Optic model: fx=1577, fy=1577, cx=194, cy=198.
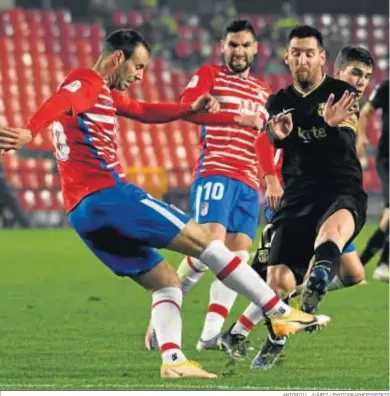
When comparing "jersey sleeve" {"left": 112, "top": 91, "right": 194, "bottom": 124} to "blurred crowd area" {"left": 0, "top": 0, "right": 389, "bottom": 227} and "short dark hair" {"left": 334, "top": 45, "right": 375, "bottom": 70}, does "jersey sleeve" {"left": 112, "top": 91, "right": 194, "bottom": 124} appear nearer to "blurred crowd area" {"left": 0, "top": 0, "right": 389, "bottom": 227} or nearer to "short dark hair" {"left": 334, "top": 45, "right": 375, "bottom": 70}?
"short dark hair" {"left": 334, "top": 45, "right": 375, "bottom": 70}

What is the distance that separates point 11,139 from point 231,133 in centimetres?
359

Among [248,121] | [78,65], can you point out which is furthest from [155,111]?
[78,65]

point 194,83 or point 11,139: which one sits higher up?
point 11,139

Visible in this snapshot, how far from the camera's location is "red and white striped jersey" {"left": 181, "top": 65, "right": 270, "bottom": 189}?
1058 cm

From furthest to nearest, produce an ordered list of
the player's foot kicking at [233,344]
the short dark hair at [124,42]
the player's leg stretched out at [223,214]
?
the player's leg stretched out at [223,214] < the player's foot kicking at [233,344] < the short dark hair at [124,42]

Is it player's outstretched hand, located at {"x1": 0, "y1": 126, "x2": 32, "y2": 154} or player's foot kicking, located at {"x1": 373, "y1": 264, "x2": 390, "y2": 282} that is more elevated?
player's outstretched hand, located at {"x1": 0, "y1": 126, "x2": 32, "y2": 154}

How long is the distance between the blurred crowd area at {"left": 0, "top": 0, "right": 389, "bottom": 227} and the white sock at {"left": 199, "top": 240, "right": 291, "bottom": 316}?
1648 cm

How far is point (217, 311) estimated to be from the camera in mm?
9852

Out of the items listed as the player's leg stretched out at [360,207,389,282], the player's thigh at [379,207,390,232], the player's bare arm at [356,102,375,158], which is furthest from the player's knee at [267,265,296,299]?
the player's thigh at [379,207,390,232]

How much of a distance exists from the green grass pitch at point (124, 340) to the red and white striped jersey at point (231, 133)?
1107mm

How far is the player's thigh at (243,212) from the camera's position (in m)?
10.5

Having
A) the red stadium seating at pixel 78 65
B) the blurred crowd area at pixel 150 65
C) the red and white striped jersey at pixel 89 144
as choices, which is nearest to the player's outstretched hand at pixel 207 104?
the red and white striped jersey at pixel 89 144

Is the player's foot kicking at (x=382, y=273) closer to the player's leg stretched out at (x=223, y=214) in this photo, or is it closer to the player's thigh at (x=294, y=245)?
the player's leg stretched out at (x=223, y=214)

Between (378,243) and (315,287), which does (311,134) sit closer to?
(315,287)
